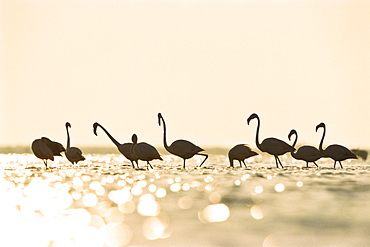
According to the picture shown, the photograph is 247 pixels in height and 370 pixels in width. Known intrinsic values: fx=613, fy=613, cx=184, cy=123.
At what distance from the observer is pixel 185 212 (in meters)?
13.1

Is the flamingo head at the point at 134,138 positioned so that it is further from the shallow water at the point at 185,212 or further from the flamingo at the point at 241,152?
the shallow water at the point at 185,212

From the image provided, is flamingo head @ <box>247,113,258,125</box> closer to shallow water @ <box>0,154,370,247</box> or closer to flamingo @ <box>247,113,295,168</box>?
flamingo @ <box>247,113,295,168</box>

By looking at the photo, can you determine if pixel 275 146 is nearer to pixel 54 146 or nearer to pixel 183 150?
pixel 183 150

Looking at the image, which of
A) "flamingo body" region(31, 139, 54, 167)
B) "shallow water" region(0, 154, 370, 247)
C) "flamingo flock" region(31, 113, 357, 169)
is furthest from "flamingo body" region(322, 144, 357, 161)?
"flamingo body" region(31, 139, 54, 167)

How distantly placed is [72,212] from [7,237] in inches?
107

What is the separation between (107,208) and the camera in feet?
45.1

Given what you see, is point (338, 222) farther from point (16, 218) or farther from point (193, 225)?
point (16, 218)

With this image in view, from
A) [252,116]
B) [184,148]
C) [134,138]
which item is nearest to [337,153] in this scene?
[252,116]

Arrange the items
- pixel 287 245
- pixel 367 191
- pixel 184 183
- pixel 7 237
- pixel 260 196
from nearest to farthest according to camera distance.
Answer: pixel 287 245
pixel 7 237
pixel 260 196
pixel 367 191
pixel 184 183

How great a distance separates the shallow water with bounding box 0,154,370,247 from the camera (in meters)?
10.2

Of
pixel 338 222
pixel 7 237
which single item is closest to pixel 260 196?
pixel 338 222

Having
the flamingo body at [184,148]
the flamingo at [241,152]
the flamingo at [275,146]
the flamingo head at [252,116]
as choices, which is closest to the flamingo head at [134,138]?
the flamingo body at [184,148]

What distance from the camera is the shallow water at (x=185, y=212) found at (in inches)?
404

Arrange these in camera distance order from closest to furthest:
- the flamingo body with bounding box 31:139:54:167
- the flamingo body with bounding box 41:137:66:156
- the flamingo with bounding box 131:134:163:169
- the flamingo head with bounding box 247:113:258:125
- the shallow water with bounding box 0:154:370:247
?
the shallow water with bounding box 0:154:370:247
the flamingo with bounding box 131:134:163:169
the flamingo body with bounding box 31:139:54:167
the flamingo body with bounding box 41:137:66:156
the flamingo head with bounding box 247:113:258:125
